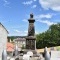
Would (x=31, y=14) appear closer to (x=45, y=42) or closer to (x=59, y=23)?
(x=45, y=42)

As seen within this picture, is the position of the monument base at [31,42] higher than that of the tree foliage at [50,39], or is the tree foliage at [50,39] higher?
the tree foliage at [50,39]

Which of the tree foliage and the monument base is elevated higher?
the tree foliage

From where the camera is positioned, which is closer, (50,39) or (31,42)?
(31,42)

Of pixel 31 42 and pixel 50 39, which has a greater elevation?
pixel 50 39

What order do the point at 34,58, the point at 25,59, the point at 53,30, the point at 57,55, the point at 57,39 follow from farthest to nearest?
1. the point at 53,30
2. the point at 57,39
3. the point at 34,58
4. the point at 57,55
5. the point at 25,59

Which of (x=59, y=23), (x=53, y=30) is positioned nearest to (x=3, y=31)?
(x=53, y=30)

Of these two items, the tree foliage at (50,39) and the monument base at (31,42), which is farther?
the tree foliage at (50,39)

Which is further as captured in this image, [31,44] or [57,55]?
[31,44]

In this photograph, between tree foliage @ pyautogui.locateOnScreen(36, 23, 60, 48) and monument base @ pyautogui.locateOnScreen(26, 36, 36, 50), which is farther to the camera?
tree foliage @ pyautogui.locateOnScreen(36, 23, 60, 48)

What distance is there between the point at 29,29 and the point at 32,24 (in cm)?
73

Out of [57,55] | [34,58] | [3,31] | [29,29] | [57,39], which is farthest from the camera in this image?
[57,39]

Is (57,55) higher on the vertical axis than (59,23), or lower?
lower

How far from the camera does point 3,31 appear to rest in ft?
174

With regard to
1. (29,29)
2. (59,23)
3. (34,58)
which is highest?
(59,23)
